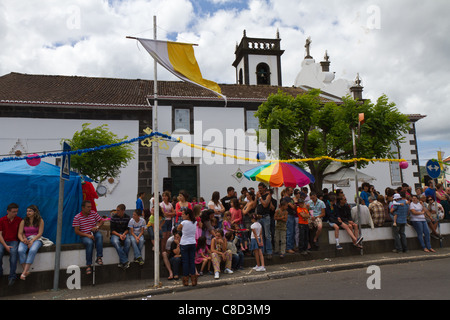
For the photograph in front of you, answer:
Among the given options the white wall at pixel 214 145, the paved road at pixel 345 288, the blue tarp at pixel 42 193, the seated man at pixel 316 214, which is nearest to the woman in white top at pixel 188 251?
the paved road at pixel 345 288

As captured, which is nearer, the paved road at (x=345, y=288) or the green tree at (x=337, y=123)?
the paved road at (x=345, y=288)

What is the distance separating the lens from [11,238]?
7.04 metres

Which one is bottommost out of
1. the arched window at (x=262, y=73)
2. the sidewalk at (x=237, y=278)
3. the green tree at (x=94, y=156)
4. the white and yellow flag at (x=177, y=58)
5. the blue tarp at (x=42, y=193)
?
the sidewalk at (x=237, y=278)

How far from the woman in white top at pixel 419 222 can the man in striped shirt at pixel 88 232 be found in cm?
956

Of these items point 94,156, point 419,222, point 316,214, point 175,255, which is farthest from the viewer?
point 94,156

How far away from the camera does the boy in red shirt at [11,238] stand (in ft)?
22.6

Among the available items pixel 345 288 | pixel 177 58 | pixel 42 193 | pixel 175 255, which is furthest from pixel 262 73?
pixel 345 288

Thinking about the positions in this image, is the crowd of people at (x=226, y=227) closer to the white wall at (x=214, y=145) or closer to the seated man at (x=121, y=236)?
the seated man at (x=121, y=236)

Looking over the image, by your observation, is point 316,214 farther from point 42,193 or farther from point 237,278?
point 42,193

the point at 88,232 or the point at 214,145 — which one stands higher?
the point at 214,145

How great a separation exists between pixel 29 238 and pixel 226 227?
4706mm

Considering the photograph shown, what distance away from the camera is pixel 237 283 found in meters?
7.42

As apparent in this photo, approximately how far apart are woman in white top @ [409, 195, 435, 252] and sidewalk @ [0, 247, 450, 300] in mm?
591
